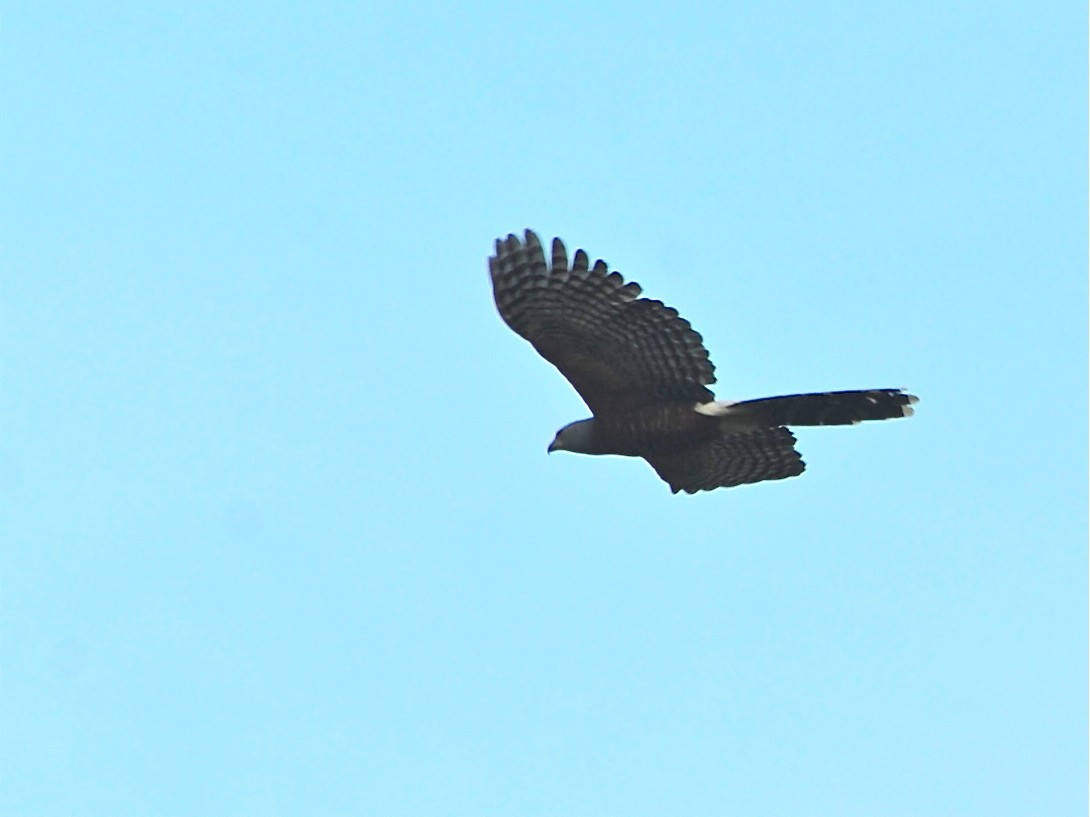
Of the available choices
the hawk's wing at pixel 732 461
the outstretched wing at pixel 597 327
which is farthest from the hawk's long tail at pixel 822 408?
the hawk's wing at pixel 732 461

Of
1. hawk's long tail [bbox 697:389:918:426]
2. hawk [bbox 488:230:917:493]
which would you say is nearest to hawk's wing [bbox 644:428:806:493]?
hawk [bbox 488:230:917:493]

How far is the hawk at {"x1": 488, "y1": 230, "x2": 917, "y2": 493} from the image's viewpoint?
54.4 feet

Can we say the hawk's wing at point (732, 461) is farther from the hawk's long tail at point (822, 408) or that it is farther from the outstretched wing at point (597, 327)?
the outstretched wing at point (597, 327)

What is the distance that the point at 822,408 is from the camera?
1675 centimetres

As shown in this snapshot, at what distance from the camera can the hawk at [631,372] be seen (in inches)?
653

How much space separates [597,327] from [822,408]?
195 centimetres

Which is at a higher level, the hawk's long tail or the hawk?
the hawk

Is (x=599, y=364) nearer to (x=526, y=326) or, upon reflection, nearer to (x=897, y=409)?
(x=526, y=326)

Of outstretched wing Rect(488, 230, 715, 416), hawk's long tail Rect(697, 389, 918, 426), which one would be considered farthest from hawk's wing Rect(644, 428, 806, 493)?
outstretched wing Rect(488, 230, 715, 416)

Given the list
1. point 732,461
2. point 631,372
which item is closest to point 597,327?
point 631,372

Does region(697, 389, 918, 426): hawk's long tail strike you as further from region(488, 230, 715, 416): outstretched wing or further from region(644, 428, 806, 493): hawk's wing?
region(644, 428, 806, 493): hawk's wing

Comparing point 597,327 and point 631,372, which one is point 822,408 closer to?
point 631,372

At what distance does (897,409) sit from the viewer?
1655 cm

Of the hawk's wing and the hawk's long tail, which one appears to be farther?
the hawk's wing
